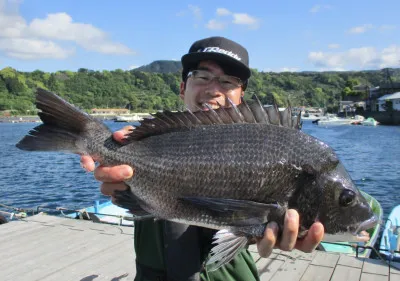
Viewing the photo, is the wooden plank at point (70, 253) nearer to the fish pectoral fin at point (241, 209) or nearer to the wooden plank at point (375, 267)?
the wooden plank at point (375, 267)

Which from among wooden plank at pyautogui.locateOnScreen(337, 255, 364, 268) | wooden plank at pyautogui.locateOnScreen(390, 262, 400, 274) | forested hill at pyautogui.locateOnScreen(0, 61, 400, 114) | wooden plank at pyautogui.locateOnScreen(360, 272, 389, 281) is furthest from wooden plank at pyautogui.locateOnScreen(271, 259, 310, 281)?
forested hill at pyautogui.locateOnScreen(0, 61, 400, 114)

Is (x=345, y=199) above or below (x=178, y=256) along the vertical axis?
above

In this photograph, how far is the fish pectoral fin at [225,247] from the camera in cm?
237

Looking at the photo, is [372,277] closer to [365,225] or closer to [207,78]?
[365,225]

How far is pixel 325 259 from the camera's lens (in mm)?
6699

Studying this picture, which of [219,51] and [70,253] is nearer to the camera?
[219,51]

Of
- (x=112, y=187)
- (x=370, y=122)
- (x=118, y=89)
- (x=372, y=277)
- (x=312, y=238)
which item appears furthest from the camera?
(x=118, y=89)

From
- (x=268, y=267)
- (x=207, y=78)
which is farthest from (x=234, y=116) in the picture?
(x=268, y=267)

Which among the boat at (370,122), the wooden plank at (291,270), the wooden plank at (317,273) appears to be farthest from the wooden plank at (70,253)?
the boat at (370,122)

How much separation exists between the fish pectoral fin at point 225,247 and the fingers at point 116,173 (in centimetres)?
74

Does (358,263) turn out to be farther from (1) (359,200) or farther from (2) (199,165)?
(2) (199,165)

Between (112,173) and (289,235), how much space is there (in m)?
1.21

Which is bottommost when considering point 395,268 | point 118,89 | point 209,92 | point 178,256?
point 395,268

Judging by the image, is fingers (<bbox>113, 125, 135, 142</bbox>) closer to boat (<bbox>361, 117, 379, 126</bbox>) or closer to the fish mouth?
the fish mouth
